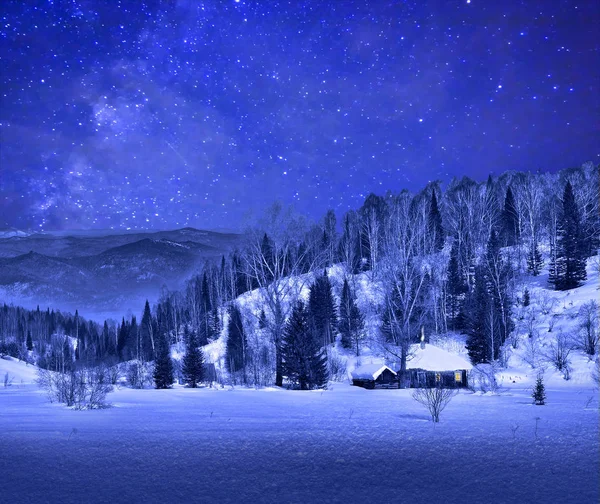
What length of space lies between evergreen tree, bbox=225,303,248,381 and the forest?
16 centimetres

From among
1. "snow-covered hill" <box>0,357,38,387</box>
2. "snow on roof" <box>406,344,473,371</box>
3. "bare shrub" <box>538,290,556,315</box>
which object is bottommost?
"snow-covered hill" <box>0,357,38,387</box>

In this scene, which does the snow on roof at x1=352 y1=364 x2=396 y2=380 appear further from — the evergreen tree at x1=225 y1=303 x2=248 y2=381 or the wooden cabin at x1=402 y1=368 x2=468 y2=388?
the evergreen tree at x1=225 y1=303 x2=248 y2=381

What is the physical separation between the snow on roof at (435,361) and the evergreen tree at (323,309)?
1908 centimetres

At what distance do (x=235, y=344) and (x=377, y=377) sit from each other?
24.8 meters

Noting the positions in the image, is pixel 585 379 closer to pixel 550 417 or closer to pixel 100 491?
pixel 550 417

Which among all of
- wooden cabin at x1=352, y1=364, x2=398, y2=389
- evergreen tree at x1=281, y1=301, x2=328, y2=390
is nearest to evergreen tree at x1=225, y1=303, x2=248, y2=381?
wooden cabin at x1=352, y1=364, x2=398, y2=389

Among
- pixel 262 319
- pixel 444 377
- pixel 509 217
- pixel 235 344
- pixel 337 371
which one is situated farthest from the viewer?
pixel 509 217

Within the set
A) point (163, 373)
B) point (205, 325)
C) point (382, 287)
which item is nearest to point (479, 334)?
point (382, 287)

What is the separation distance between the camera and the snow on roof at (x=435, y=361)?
34906mm

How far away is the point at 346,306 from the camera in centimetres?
5416

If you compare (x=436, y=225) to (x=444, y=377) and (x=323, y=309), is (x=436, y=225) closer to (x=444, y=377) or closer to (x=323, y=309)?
(x=323, y=309)

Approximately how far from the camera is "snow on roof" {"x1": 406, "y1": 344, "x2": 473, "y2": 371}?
34906 millimetres

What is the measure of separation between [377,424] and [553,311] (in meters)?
37.3

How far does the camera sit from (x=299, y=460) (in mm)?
7891
